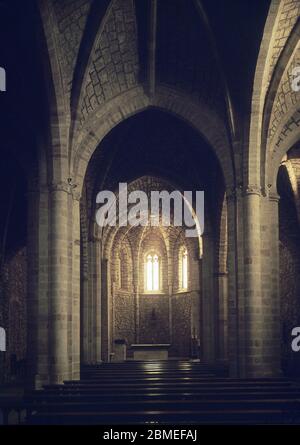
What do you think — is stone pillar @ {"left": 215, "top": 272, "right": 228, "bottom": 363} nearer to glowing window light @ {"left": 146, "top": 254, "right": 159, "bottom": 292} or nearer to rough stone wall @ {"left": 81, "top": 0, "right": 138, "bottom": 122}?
rough stone wall @ {"left": 81, "top": 0, "right": 138, "bottom": 122}

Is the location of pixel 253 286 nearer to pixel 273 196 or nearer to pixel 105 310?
pixel 273 196

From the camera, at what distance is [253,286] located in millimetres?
18094

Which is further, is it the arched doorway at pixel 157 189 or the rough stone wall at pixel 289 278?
the rough stone wall at pixel 289 278

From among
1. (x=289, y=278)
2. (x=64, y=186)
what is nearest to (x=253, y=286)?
(x=64, y=186)

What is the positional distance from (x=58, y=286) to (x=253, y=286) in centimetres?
511

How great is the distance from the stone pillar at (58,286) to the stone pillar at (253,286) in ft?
15.5

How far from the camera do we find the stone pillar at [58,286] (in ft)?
55.1

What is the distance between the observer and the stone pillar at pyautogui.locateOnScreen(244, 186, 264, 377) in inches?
706

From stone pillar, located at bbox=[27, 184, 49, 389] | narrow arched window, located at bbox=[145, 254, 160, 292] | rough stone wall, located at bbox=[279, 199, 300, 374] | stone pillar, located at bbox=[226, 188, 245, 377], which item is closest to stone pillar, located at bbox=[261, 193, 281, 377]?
stone pillar, located at bbox=[226, 188, 245, 377]

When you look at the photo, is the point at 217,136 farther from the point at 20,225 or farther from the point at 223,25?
the point at 20,225

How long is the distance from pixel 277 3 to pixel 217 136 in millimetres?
4727

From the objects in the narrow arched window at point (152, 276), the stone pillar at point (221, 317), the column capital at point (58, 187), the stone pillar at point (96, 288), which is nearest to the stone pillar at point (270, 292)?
the column capital at point (58, 187)

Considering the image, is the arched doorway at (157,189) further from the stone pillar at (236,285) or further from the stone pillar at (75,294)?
the stone pillar at (75,294)

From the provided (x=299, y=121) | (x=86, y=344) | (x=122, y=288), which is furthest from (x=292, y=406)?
(x=122, y=288)
